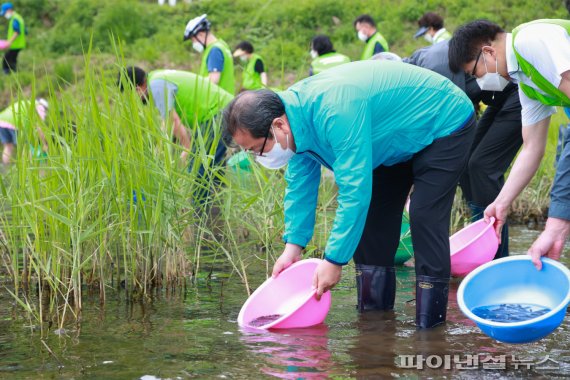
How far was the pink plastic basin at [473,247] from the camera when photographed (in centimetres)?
423

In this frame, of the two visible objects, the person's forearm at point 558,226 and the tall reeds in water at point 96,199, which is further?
the tall reeds in water at point 96,199

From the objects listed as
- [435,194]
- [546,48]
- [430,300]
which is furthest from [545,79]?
[430,300]

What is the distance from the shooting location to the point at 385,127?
318 cm

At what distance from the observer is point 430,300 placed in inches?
133

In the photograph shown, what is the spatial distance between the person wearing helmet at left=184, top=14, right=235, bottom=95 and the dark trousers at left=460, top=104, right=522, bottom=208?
11.4 feet

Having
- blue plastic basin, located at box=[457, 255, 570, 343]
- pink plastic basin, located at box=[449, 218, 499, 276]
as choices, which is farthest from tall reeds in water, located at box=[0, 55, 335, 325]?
blue plastic basin, located at box=[457, 255, 570, 343]

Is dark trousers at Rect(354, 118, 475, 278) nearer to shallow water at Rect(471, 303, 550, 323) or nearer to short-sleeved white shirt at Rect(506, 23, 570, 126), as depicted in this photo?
shallow water at Rect(471, 303, 550, 323)

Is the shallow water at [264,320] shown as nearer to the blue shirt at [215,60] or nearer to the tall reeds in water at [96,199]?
the tall reeds in water at [96,199]

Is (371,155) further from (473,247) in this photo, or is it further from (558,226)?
(473,247)

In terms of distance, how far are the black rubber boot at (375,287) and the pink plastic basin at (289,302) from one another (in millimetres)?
233

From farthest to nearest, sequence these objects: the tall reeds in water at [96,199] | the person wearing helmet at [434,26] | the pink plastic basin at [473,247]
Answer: the person wearing helmet at [434,26] < the pink plastic basin at [473,247] < the tall reeds in water at [96,199]

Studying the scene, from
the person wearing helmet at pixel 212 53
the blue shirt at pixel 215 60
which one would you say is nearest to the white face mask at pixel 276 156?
the person wearing helmet at pixel 212 53

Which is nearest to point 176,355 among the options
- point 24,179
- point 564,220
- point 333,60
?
point 24,179

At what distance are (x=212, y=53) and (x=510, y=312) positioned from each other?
4.98m
